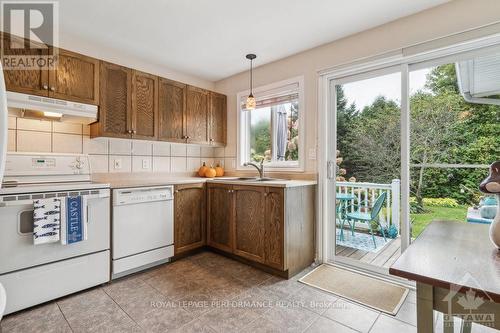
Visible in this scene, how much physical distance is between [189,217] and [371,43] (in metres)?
2.56

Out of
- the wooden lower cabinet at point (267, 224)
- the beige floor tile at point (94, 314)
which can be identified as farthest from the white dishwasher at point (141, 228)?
the wooden lower cabinet at point (267, 224)

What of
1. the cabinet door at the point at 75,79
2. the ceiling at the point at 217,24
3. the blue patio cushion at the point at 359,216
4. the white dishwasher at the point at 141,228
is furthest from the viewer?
the blue patio cushion at the point at 359,216

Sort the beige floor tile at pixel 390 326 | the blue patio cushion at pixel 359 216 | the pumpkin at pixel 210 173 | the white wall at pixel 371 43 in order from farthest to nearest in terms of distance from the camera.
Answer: the pumpkin at pixel 210 173, the blue patio cushion at pixel 359 216, the white wall at pixel 371 43, the beige floor tile at pixel 390 326

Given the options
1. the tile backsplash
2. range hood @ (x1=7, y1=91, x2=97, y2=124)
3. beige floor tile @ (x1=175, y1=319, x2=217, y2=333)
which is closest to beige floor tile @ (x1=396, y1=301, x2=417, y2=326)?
beige floor tile @ (x1=175, y1=319, x2=217, y2=333)

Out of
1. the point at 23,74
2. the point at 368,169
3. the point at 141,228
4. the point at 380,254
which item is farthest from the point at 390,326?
the point at 23,74

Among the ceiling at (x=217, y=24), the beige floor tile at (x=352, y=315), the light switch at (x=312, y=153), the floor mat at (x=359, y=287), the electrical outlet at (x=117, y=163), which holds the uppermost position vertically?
the ceiling at (x=217, y=24)

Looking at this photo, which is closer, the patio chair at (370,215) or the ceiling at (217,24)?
the ceiling at (217,24)

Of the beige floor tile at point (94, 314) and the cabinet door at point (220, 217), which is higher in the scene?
the cabinet door at point (220, 217)

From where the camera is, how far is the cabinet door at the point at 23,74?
198 centimetres

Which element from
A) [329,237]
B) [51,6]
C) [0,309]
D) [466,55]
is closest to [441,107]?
[466,55]

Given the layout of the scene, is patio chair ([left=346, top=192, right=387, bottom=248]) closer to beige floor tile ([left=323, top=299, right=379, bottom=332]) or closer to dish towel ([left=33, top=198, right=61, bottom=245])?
beige floor tile ([left=323, top=299, right=379, bottom=332])

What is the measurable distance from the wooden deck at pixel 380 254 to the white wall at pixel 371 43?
95 cm

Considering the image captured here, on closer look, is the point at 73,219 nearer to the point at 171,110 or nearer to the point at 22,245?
the point at 22,245

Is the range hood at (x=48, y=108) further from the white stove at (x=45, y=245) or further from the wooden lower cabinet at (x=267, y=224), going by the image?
the wooden lower cabinet at (x=267, y=224)
